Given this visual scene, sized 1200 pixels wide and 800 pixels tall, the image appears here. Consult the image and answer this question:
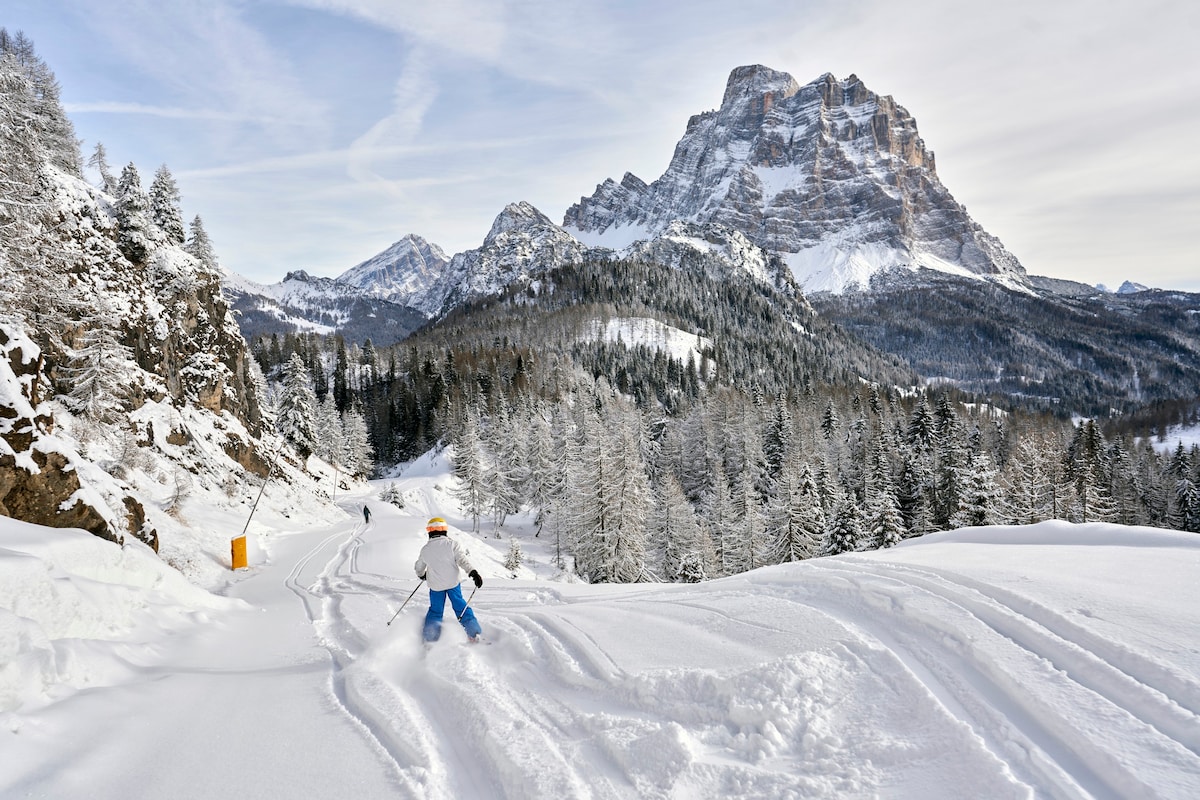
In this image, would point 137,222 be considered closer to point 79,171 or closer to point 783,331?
point 79,171

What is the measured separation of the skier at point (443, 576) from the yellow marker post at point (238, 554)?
1043 centimetres

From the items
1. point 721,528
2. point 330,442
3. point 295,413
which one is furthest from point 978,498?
point 330,442

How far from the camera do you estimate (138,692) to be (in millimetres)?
5836

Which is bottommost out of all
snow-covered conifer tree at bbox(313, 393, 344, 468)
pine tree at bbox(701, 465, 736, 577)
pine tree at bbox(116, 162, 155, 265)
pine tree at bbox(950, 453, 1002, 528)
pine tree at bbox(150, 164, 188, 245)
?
pine tree at bbox(701, 465, 736, 577)

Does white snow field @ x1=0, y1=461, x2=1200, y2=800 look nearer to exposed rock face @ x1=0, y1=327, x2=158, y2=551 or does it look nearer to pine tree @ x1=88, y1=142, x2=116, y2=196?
exposed rock face @ x1=0, y1=327, x2=158, y2=551

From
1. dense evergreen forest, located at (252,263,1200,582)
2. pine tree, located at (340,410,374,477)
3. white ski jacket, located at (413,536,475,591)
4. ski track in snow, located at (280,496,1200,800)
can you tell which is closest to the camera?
ski track in snow, located at (280,496,1200,800)

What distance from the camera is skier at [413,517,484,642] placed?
7.83 m

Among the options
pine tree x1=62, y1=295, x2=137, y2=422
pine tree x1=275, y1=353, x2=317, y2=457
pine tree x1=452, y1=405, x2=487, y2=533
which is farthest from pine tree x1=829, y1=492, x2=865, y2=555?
pine tree x1=275, y1=353, x2=317, y2=457

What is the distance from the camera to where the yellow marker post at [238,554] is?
15.6m

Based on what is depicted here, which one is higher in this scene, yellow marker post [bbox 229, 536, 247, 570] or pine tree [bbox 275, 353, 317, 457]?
pine tree [bbox 275, 353, 317, 457]

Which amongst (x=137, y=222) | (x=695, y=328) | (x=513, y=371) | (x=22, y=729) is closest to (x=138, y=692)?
(x=22, y=729)

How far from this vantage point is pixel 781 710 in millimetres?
4629

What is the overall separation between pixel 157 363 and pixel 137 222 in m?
9.72

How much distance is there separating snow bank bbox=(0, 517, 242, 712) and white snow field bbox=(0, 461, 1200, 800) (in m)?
0.04
